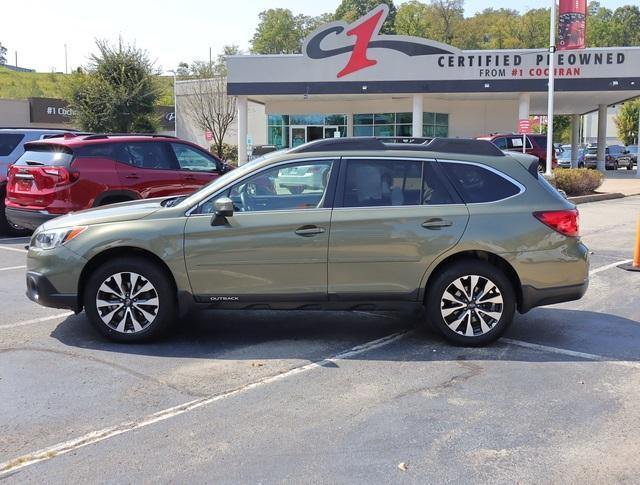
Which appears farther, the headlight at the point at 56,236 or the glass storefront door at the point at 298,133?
the glass storefront door at the point at 298,133

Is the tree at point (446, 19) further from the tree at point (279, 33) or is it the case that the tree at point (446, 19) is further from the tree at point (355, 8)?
the tree at point (279, 33)

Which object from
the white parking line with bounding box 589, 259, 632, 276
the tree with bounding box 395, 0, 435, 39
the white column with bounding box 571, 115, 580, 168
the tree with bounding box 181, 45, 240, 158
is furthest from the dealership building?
the tree with bounding box 395, 0, 435, 39

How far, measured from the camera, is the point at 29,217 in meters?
9.74

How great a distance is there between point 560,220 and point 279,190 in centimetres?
244

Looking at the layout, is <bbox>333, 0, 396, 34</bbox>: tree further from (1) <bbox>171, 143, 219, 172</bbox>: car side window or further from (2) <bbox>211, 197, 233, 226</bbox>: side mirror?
(2) <bbox>211, 197, 233, 226</bbox>: side mirror

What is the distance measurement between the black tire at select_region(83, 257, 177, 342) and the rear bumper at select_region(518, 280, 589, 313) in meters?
3.04

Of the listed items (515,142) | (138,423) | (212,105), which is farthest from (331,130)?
(138,423)

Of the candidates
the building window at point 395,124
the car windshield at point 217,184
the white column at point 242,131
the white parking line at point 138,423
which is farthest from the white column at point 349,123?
the white parking line at point 138,423

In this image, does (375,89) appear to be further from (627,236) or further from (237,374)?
(237,374)

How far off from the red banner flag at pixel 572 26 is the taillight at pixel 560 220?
17.1 meters

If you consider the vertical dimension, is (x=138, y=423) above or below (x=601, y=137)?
below

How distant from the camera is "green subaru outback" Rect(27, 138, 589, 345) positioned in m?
5.52

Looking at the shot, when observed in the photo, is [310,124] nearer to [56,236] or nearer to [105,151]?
[105,151]

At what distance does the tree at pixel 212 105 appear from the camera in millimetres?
47531
